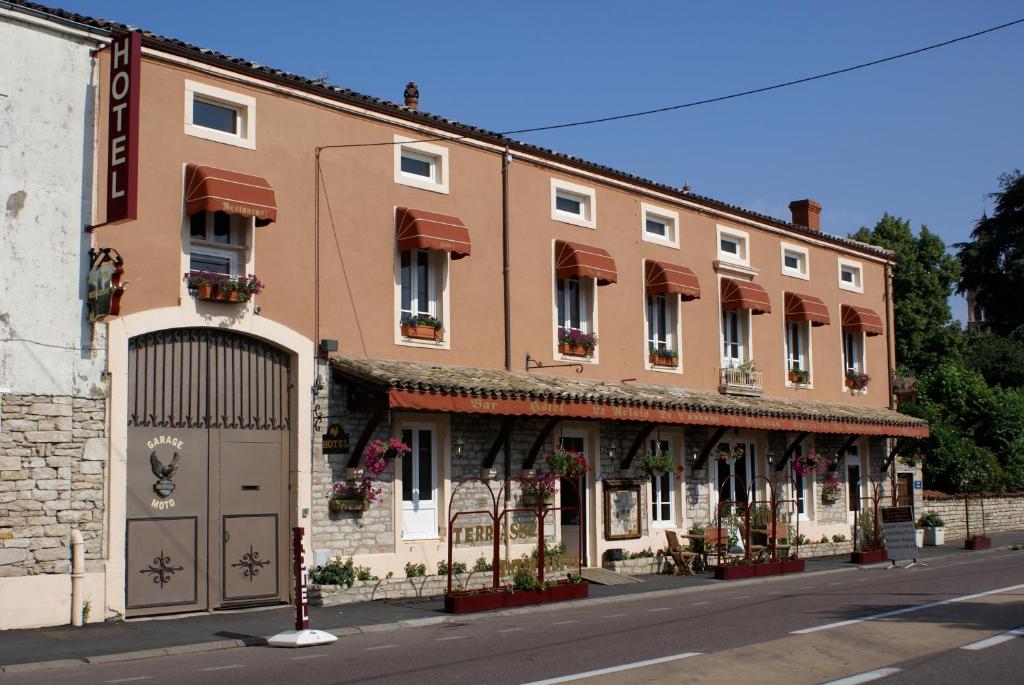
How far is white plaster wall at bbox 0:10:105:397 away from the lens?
14953 millimetres

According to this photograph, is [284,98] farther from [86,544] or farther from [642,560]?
[642,560]

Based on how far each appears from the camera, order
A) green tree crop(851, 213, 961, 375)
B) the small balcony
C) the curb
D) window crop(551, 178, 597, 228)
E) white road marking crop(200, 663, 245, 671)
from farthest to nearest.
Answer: green tree crop(851, 213, 961, 375) → the small balcony → window crop(551, 178, 597, 228) → the curb → white road marking crop(200, 663, 245, 671)

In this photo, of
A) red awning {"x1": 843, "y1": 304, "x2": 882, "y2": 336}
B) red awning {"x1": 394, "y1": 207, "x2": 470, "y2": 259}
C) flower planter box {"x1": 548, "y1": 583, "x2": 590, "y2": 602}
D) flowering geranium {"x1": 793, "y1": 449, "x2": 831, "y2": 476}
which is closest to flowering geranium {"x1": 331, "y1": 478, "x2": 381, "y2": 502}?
flower planter box {"x1": 548, "y1": 583, "x2": 590, "y2": 602}

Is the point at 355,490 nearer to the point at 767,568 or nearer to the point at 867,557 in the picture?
the point at 767,568

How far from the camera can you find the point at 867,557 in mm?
26047

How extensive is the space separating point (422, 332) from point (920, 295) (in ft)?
118

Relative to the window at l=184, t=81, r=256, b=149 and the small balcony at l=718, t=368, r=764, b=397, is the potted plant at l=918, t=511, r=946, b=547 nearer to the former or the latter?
the small balcony at l=718, t=368, r=764, b=397

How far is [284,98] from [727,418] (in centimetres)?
1097

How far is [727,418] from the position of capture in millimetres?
23484

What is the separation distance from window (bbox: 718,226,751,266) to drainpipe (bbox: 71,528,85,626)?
54.2 feet

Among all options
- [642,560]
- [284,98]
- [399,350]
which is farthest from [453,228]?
[642,560]

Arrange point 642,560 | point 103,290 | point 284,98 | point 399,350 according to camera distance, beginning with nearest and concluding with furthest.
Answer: point 103,290, point 284,98, point 399,350, point 642,560

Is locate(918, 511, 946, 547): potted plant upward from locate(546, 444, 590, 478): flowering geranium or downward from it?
downward

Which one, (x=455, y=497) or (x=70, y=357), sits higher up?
(x=70, y=357)
